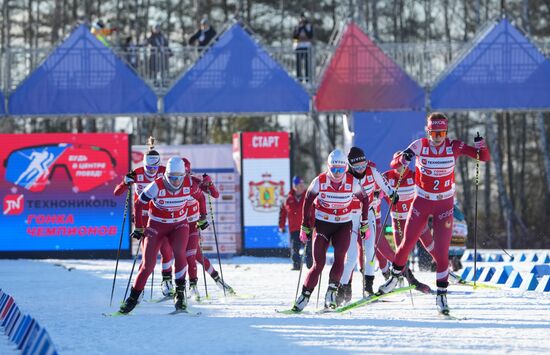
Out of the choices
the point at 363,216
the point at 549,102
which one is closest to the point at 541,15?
the point at 549,102

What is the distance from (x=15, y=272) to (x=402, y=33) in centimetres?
2534

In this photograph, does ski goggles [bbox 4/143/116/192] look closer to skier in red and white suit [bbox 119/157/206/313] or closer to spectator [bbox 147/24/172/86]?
spectator [bbox 147/24/172/86]

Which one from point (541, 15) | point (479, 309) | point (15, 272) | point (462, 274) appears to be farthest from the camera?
point (541, 15)

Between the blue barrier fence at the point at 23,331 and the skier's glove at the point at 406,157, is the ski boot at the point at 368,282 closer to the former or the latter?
the skier's glove at the point at 406,157

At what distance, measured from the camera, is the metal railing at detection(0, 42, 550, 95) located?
23.8 meters

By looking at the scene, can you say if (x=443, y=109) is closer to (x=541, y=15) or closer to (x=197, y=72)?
(x=197, y=72)

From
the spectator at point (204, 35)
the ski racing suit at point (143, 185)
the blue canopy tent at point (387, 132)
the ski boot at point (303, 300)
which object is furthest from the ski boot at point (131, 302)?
the spectator at point (204, 35)

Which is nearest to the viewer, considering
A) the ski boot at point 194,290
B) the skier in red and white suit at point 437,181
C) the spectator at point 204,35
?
the skier in red and white suit at point 437,181

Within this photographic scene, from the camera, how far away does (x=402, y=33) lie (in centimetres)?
4306

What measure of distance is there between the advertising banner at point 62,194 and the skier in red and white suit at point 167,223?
45.2ft

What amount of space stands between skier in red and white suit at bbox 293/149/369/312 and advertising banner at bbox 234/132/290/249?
1353cm

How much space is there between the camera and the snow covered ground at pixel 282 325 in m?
9.21

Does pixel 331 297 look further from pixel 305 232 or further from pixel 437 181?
pixel 437 181

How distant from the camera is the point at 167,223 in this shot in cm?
1220
